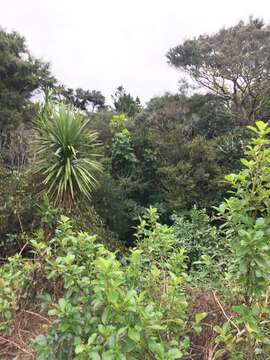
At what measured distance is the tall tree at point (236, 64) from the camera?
1075 centimetres

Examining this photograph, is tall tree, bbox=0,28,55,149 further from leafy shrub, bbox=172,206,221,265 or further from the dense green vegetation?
leafy shrub, bbox=172,206,221,265

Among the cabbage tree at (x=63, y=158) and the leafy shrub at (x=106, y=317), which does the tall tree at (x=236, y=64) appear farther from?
the leafy shrub at (x=106, y=317)

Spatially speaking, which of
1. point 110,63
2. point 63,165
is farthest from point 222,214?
point 110,63

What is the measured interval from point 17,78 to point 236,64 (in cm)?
756

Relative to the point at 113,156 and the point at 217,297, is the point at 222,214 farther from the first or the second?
the point at 113,156

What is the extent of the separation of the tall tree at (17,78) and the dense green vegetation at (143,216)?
48mm

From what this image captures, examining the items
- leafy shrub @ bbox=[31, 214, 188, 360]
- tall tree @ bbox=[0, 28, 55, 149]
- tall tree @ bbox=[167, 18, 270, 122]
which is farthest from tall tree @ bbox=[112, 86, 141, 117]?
leafy shrub @ bbox=[31, 214, 188, 360]

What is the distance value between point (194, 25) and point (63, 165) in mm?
9796

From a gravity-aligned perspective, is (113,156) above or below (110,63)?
below

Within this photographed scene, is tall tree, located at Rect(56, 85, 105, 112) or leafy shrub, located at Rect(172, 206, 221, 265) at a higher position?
tall tree, located at Rect(56, 85, 105, 112)

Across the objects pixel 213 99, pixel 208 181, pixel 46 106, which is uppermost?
pixel 213 99

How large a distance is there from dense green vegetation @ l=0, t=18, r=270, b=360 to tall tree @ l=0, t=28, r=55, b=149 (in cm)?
5

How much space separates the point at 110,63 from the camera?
17.1 metres

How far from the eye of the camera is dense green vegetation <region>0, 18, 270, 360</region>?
56.1 inches
